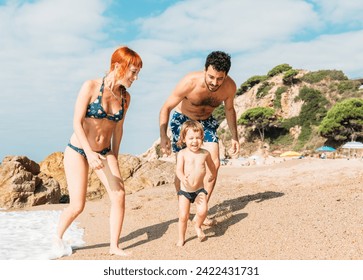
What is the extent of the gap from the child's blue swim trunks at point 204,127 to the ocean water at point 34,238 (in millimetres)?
1833

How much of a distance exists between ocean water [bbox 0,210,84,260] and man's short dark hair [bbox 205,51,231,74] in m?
2.72

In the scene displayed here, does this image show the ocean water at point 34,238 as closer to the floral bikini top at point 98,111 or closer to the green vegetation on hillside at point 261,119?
the floral bikini top at point 98,111

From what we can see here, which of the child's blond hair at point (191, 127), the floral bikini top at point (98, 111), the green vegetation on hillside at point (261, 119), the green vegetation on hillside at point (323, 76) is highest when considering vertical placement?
the green vegetation on hillside at point (323, 76)

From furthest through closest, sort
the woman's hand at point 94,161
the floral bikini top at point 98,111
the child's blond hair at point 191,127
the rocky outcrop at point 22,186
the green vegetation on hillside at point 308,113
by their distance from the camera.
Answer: the green vegetation on hillside at point 308,113 → the rocky outcrop at point 22,186 → the child's blond hair at point 191,127 → the floral bikini top at point 98,111 → the woman's hand at point 94,161

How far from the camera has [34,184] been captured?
30.8 ft

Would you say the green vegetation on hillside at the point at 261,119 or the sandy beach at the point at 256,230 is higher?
the green vegetation on hillside at the point at 261,119

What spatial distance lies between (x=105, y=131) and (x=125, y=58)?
0.83 metres

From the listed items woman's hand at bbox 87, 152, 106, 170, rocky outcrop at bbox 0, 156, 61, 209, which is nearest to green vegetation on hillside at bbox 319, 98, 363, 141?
rocky outcrop at bbox 0, 156, 61, 209

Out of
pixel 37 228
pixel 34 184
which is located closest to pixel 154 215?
pixel 37 228

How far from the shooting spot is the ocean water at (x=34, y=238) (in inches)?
181

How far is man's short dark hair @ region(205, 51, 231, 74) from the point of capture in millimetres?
4406

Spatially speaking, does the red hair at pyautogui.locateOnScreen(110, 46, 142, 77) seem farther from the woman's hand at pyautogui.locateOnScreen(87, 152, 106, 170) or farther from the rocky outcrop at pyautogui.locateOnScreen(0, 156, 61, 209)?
the rocky outcrop at pyautogui.locateOnScreen(0, 156, 61, 209)

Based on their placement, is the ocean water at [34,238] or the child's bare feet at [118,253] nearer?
the child's bare feet at [118,253]

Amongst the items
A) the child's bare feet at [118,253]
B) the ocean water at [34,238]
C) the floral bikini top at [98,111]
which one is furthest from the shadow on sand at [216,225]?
the floral bikini top at [98,111]
